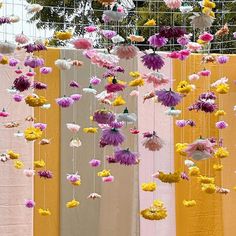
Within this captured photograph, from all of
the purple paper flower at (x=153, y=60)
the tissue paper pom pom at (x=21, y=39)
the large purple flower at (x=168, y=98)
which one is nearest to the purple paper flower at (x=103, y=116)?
the large purple flower at (x=168, y=98)

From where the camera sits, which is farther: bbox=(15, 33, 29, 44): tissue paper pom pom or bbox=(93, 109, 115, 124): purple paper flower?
bbox=(15, 33, 29, 44): tissue paper pom pom

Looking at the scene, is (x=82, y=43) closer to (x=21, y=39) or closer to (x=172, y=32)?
(x=21, y=39)

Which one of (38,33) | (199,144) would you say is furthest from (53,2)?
(199,144)

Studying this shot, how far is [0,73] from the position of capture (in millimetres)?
5457

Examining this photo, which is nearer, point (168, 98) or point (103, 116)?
point (168, 98)

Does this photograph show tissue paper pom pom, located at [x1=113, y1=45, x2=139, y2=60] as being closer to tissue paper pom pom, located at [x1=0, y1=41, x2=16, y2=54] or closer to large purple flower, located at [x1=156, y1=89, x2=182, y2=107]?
large purple flower, located at [x1=156, y1=89, x2=182, y2=107]

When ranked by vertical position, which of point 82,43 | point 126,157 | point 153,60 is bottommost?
point 126,157

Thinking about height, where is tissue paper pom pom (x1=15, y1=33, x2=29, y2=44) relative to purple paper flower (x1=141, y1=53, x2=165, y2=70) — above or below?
above

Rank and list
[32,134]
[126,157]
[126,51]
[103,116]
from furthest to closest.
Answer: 1. [32,134]
2. [103,116]
3. [126,157]
4. [126,51]

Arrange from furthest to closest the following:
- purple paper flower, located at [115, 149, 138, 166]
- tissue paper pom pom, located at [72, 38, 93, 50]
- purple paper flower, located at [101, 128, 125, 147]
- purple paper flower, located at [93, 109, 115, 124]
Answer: tissue paper pom pom, located at [72, 38, 93, 50], purple paper flower, located at [93, 109, 115, 124], purple paper flower, located at [115, 149, 138, 166], purple paper flower, located at [101, 128, 125, 147]

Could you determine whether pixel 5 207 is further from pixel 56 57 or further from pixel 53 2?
pixel 53 2

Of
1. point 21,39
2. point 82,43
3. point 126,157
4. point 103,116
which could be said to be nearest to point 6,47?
point 21,39

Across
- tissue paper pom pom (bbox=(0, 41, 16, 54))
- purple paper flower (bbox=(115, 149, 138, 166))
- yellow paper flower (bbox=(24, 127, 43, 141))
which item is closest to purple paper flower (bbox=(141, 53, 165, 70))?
purple paper flower (bbox=(115, 149, 138, 166))

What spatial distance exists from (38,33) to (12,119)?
2.94ft
